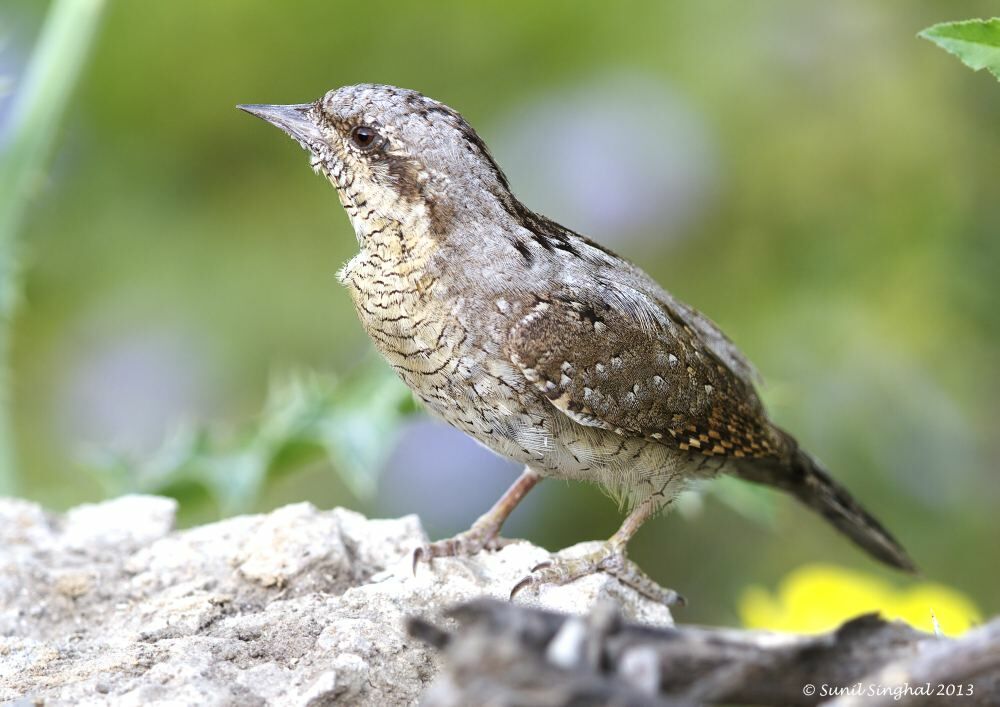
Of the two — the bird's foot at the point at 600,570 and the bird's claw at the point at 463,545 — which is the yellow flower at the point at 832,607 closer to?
the bird's foot at the point at 600,570

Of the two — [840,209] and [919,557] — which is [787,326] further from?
[919,557]

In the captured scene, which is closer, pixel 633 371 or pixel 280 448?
pixel 633 371

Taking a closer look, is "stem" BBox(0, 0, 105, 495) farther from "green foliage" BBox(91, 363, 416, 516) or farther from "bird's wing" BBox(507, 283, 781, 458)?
"bird's wing" BBox(507, 283, 781, 458)

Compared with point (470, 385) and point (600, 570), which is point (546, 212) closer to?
point (470, 385)

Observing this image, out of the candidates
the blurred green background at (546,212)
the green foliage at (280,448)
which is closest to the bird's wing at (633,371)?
the green foliage at (280,448)

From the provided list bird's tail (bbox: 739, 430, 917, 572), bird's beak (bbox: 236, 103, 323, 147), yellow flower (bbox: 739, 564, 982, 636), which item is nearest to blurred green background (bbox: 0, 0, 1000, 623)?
bird's tail (bbox: 739, 430, 917, 572)

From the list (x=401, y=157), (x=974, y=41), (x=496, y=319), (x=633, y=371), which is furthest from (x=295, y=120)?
(x=974, y=41)
